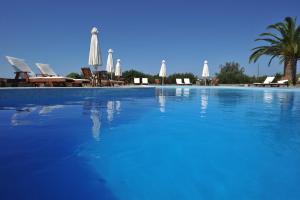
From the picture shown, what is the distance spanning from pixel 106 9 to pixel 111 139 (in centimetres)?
1951

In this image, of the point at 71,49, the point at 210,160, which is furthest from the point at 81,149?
the point at 71,49

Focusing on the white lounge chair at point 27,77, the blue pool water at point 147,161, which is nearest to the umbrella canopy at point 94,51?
the white lounge chair at point 27,77

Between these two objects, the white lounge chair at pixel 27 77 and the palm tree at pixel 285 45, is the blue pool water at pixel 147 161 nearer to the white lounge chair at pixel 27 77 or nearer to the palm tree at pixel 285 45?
the white lounge chair at pixel 27 77

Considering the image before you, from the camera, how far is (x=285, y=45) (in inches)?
845

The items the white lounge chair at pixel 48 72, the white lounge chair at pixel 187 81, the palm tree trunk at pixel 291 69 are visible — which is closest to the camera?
the white lounge chair at pixel 48 72

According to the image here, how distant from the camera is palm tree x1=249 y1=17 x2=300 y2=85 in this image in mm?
21234

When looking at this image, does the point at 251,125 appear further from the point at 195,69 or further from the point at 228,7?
the point at 195,69

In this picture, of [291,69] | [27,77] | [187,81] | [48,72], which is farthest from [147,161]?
[187,81]

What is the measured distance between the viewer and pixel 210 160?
8.89 ft

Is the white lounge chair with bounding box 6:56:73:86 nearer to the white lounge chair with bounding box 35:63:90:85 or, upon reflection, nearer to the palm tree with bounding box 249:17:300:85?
the white lounge chair with bounding box 35:63:90:85

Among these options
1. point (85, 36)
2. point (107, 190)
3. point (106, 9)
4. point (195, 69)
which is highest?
point (106, 9)

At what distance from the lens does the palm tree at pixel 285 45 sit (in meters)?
21.2

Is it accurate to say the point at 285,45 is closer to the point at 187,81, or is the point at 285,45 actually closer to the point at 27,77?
the point at 187,81

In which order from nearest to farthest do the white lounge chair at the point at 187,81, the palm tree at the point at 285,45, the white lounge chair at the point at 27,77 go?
the white lounge chair at the point at 27,77 → the palm tree at the point at 285,45 → the white lounge chair at the point at 187,81
